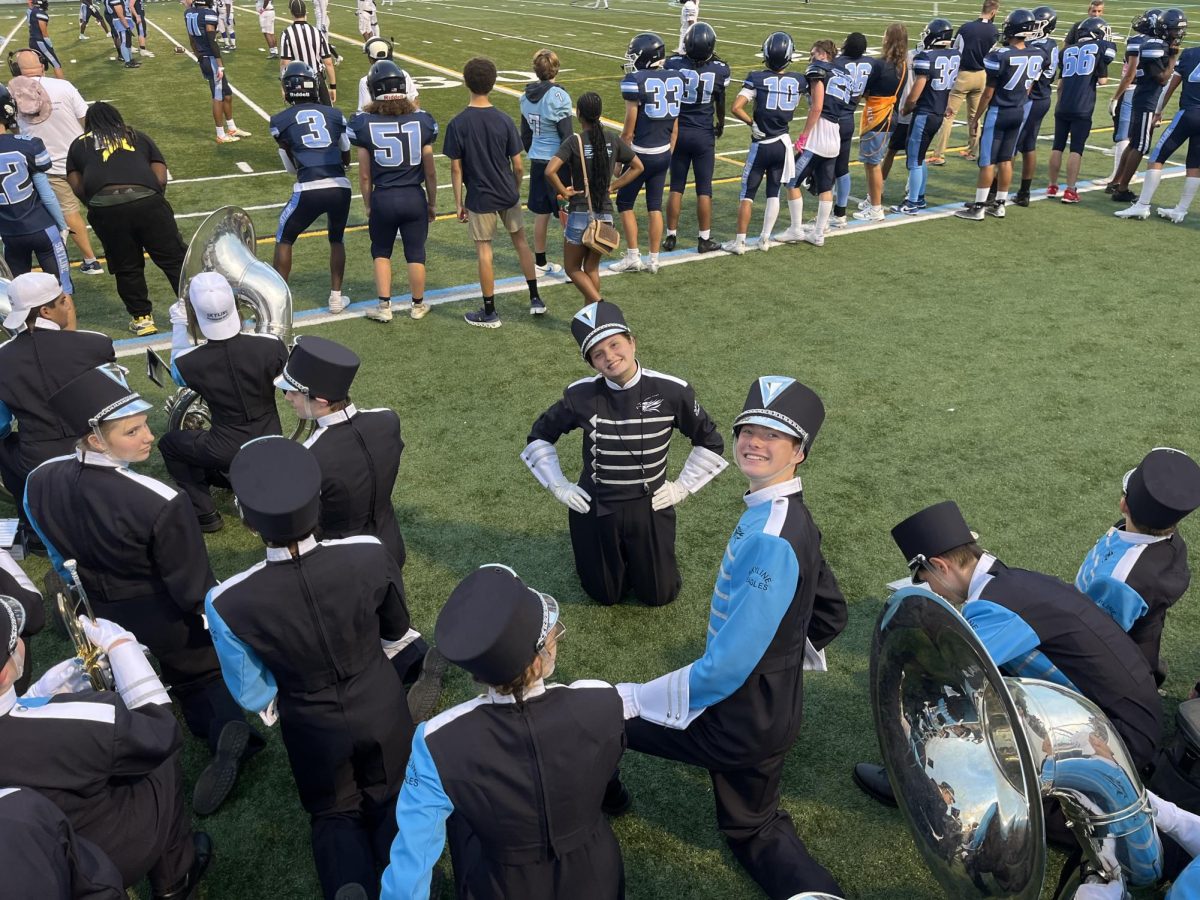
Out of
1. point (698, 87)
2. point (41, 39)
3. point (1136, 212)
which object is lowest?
point (1136, 212)

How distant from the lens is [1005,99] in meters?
10.5

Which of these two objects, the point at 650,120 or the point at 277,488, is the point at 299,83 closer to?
the point at 650,120

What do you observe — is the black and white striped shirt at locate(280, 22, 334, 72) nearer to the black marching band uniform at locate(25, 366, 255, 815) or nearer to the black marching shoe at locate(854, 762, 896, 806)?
the black marching band uniform at locate(25, 366, 255, 815)

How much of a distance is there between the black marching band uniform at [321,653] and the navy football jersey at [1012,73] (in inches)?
408

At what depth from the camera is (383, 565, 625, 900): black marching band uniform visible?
235 centimetres

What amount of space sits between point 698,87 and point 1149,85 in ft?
21.3

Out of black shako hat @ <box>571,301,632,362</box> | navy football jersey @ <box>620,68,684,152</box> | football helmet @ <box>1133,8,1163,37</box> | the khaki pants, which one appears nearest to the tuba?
black shako hat @ <box>571,301,632,362</box>

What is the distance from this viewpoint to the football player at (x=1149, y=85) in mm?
10898

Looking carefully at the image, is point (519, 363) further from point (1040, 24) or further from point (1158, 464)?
point (1040, 24)

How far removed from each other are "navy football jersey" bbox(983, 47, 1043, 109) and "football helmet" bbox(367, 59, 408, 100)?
7371 mm

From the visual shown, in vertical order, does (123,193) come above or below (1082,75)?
below

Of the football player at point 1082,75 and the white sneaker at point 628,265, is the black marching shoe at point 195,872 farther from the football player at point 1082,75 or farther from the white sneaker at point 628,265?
the football player at point 1082,75

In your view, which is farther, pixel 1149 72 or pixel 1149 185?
pixel 1149 72

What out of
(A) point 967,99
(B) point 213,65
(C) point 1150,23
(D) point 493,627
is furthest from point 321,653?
(B) point 213,65
